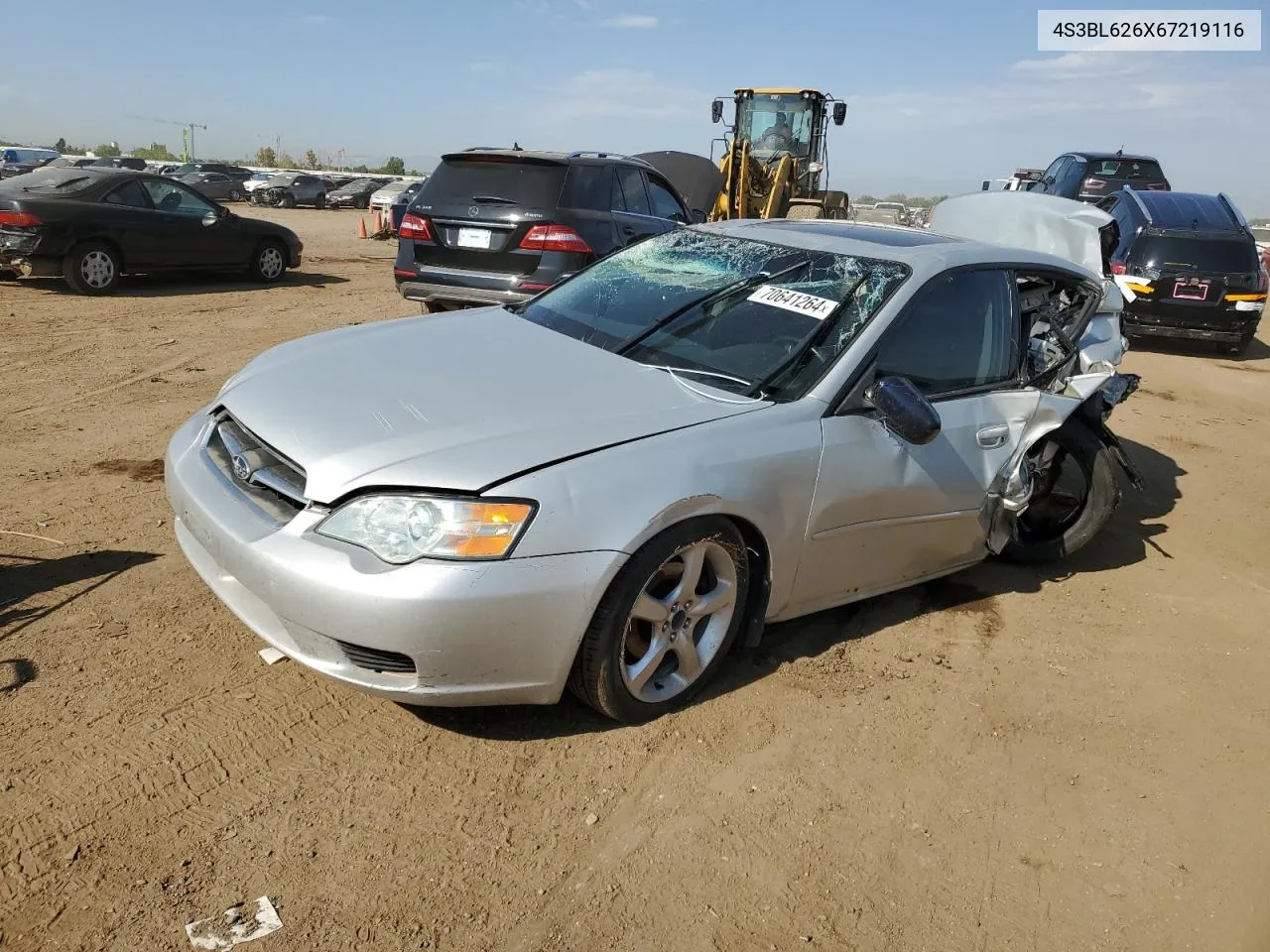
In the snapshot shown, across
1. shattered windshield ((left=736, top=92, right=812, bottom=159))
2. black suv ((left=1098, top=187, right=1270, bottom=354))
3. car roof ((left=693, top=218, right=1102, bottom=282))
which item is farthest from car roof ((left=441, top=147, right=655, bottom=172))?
shattered windshield ((left=736, top=92, right=812, bottom=159))

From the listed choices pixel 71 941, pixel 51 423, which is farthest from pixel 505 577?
pixel 51 423

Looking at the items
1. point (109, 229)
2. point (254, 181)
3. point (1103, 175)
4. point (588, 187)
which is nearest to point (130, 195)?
point (109, 229)

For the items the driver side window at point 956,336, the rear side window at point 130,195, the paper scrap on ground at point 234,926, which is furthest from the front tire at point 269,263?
the paper scrap on ground at point 234,926

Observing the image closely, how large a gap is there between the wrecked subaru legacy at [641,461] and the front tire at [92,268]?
329 inches

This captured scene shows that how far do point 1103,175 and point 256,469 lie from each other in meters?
17.4

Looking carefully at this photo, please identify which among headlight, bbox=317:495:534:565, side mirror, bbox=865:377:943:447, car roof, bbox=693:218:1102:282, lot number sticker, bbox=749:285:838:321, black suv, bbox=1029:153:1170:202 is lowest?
headlight, bbox=317:495:534:565

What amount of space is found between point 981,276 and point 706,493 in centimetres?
199

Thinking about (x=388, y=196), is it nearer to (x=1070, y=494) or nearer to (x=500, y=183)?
(x=500, y=183)

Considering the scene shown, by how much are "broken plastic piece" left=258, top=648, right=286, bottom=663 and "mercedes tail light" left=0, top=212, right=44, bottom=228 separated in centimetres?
913

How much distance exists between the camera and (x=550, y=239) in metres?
7.95

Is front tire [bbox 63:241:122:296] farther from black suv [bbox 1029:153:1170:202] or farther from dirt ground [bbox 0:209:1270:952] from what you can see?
black suv [bbox 1029:153:1170:202]

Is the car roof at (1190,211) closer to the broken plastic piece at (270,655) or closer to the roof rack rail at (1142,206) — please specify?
the roof rack rail at (1142,206)

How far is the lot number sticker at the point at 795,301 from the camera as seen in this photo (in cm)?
383

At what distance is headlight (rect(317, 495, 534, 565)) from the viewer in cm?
277
